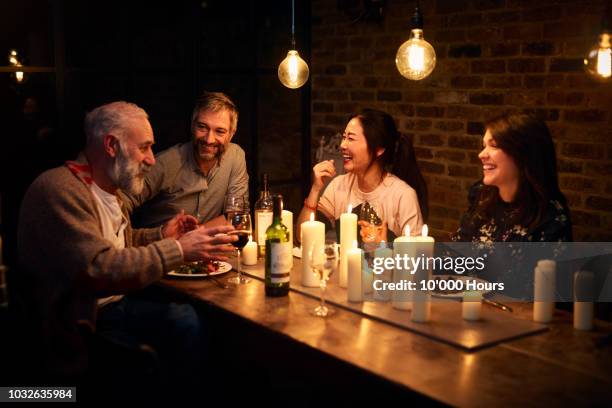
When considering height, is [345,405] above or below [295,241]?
below

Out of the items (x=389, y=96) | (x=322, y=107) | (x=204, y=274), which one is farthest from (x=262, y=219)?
(x=322, y=107)

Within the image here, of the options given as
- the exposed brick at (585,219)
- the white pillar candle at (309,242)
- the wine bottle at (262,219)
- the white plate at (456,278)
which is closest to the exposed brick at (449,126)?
the exposed brick at (585,219)

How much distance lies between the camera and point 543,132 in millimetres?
2928

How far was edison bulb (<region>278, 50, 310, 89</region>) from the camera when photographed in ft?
11.1

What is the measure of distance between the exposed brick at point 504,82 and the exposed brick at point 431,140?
1.43ft

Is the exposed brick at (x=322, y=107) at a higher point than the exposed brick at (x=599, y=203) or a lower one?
higher

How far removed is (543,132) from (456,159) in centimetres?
114

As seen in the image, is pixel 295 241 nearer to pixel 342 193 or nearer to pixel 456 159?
pixel 342 193

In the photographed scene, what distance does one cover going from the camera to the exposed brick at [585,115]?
3.38 meters

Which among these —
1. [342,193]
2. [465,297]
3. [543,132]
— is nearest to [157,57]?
[342,193]

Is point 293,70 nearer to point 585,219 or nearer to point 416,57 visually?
point 416,57

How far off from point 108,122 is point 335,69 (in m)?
2.40

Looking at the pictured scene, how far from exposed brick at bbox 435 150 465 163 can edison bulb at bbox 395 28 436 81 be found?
1.22 m

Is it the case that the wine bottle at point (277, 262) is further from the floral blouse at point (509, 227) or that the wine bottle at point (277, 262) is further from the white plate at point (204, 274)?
the floral blouse at point (509, 227)
